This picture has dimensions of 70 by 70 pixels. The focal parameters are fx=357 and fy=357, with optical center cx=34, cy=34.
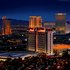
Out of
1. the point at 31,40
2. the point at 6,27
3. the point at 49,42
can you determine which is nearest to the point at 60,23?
the point at 6,27

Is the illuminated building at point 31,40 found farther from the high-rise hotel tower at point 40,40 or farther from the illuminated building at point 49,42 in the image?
the illuminated building at point 49,42

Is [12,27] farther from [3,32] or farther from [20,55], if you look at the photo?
[20,55]

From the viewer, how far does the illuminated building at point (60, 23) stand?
2385cm

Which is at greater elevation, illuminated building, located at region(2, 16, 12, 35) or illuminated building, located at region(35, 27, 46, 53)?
illuminated building, located at region(2, 16, 12, 35)

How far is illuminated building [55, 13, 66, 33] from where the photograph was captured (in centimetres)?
2385

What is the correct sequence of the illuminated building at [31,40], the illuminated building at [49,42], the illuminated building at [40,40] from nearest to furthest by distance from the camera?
the illuminated building at [49,42] → the illuminated building at [40,40] → the illuminated building at [31,40]

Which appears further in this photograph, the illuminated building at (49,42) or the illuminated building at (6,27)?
the illuminated building at (6,27)

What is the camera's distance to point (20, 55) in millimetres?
10797

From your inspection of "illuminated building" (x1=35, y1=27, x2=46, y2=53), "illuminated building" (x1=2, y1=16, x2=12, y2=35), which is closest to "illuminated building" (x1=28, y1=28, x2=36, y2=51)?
"illuminated building" (x1=35, y1=27, x2=46, y2=53)

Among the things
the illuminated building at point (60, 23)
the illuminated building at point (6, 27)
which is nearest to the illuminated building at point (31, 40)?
the illuminated building at point (6, 27)

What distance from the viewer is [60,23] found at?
24.4m

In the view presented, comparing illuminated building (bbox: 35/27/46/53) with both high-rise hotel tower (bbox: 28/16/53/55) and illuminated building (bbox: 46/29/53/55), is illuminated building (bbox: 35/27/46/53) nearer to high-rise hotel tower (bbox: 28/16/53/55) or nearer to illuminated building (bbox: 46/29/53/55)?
high-rise hotel tower (bbox: 28/16/53/55)

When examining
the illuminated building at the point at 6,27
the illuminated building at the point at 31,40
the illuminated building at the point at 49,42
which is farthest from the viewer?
the illuminated building at the point at 6,27

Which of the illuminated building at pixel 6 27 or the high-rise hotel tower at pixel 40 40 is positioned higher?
the illuminated building at pixel 6 27
